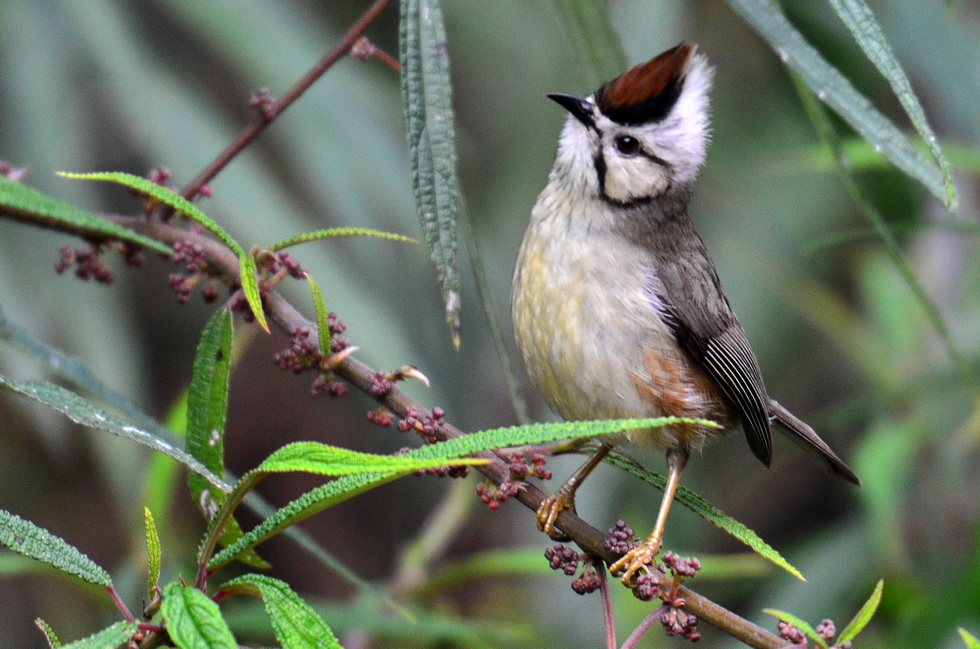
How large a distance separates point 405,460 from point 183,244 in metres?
0.82

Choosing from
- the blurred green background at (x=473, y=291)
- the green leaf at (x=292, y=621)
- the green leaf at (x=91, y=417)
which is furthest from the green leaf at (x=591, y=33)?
the green leaf at (x=292, y=621)

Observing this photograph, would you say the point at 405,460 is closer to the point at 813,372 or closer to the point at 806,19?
the point at 806,19

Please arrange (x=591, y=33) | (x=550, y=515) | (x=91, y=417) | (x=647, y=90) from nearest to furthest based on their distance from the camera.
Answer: (x=91, y=417)
(x=550, y=515)
(x=591, y=33)
(x=647, y=90)

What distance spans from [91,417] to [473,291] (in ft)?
8.78

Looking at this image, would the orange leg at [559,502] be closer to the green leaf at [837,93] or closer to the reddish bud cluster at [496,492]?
the reddish bud cluster at [496,492]

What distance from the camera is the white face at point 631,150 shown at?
2.68 metres

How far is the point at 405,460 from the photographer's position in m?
1.26

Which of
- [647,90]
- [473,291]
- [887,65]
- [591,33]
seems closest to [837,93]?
[887,65]

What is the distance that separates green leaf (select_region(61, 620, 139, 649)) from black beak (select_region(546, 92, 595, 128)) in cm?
166

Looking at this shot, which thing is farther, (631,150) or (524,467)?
(631,150)

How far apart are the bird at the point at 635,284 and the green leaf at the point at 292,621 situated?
1.12 m

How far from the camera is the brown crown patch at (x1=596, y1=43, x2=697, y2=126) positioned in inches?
95.8

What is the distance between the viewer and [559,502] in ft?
6.79

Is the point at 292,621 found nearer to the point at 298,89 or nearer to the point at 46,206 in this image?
the point at 46,206
